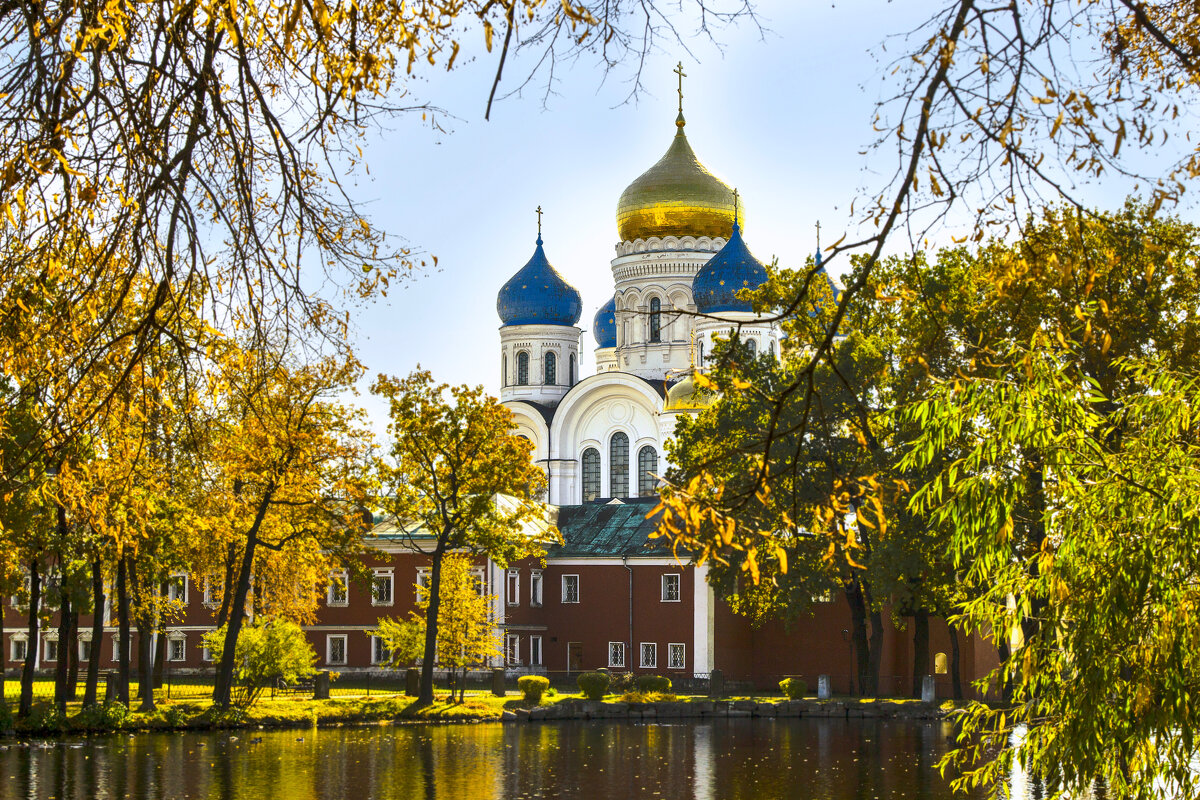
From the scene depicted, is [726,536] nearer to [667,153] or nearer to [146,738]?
[146,738]

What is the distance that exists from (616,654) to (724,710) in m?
9.48

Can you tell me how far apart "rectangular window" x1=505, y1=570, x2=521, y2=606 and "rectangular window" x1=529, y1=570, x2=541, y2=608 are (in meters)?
0.65

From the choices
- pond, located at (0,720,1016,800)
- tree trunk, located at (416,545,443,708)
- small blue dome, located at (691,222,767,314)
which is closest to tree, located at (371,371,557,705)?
tree trunk, located at (416,545,443,708)

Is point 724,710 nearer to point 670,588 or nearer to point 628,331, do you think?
point 670,588

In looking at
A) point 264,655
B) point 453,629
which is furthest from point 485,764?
point 453,629

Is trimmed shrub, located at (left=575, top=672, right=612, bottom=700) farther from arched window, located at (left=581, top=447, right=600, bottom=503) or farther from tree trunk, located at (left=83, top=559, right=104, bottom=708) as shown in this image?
arched window, located at (left=581, top=447, right=600, bottom=503)

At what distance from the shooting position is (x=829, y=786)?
21.1 metres

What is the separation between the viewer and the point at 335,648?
43781 mm

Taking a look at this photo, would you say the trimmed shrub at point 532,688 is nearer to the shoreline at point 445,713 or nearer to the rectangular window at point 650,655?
the shoreline at point 445,713

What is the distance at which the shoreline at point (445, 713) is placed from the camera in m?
27.3

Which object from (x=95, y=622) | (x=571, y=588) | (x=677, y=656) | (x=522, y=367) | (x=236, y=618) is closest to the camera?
(x=95, y=622)

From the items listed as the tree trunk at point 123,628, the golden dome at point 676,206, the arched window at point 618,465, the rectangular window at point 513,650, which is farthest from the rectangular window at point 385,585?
the golden dome at point 676,206

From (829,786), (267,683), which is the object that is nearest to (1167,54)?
(829,786)

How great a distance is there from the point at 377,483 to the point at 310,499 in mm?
1719
